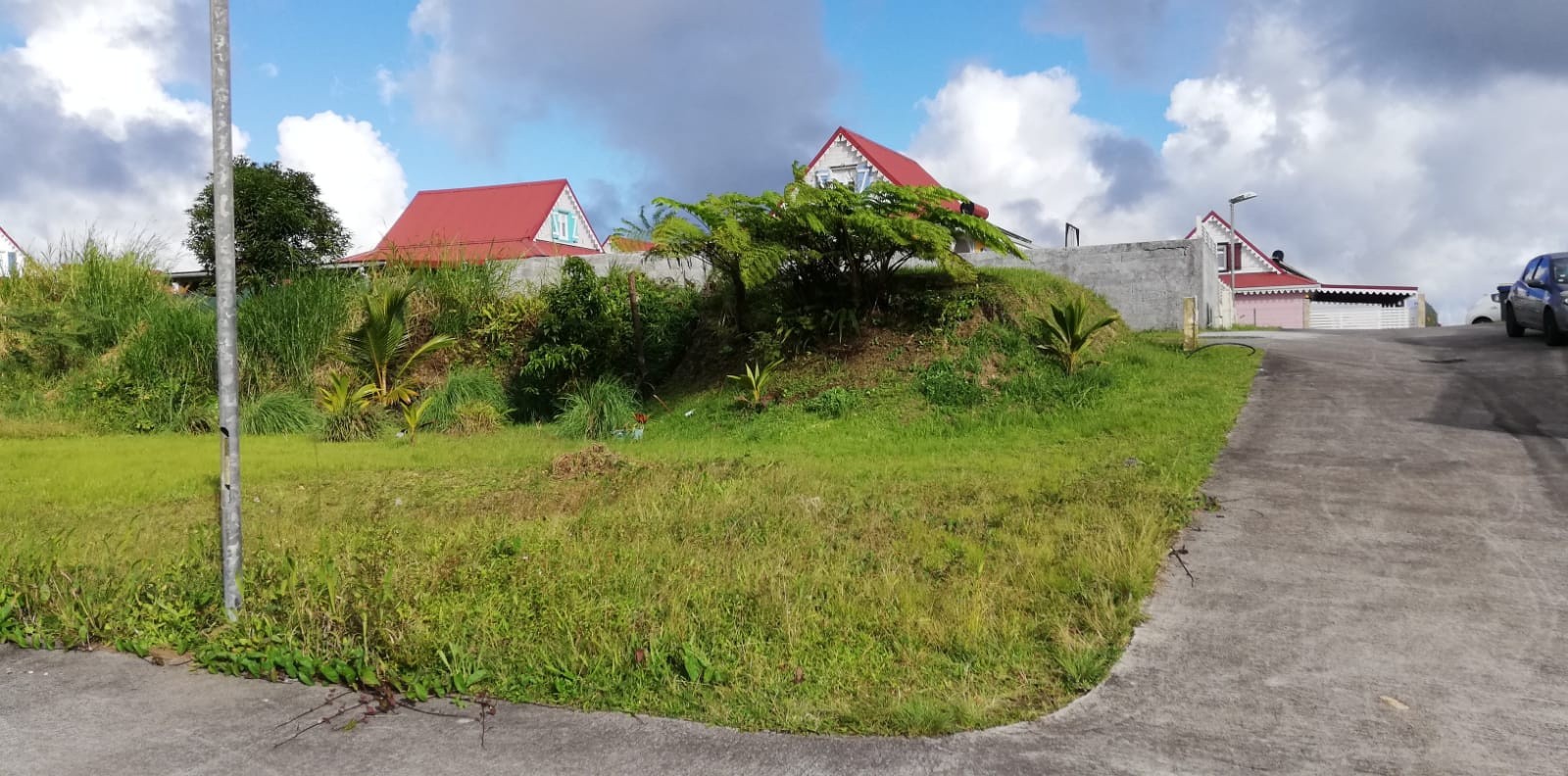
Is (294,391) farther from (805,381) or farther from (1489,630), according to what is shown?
(1489,630)

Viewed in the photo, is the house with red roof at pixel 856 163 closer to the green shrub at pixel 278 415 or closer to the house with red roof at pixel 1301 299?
the house with red roof at pixel 1301 299

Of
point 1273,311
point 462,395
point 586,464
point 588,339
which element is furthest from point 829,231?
point 1273,311

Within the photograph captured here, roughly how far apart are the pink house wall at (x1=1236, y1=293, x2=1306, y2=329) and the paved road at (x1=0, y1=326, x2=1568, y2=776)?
37.0 meters

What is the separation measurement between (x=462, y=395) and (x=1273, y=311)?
36.2 metres

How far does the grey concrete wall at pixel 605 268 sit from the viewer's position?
17.7 metres

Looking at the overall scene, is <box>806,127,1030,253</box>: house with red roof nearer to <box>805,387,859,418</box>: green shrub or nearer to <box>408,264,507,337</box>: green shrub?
<box>408,264,507,337</box>: green shrub

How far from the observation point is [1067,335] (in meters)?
13.1

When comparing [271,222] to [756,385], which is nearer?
[756,385]

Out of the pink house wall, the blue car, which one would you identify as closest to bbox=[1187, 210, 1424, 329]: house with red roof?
the pink house wall

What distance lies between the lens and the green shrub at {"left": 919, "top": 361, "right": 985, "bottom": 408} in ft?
40.8

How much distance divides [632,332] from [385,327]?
362 centimetres

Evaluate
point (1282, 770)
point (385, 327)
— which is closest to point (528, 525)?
point (1282, 770)

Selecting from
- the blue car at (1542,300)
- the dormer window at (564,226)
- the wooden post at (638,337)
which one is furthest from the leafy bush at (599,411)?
the dormer window at (564,226)

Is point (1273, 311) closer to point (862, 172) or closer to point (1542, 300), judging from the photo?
point (862, 172)
